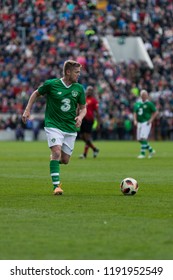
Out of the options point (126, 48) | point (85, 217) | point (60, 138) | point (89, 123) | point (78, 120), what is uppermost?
point (126, 48)

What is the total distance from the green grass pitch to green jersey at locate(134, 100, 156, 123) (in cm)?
987

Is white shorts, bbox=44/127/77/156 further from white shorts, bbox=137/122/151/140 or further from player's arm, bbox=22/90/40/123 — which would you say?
white shorts, bbox=137/122/151/140

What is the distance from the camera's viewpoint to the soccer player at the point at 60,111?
17.7 metres

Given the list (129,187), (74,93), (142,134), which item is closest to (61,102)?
(74,93)

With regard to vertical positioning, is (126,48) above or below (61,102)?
above

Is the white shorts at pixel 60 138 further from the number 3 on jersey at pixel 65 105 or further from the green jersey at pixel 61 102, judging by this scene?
the number 3 on jersey at pixel 65 105

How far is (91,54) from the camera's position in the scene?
181 ft

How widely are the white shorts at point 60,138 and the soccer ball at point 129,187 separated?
3.96ft

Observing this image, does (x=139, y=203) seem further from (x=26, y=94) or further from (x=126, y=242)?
(x=26, y=94)

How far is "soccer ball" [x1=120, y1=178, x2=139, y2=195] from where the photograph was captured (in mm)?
17734

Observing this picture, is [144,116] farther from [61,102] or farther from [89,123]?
[61,102]

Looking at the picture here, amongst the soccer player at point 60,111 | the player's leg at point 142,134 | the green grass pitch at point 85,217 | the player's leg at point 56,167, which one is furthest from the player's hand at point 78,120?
the player's leg at point 142,134

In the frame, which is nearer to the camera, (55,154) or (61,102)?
(55,154)

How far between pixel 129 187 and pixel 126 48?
41076mm
